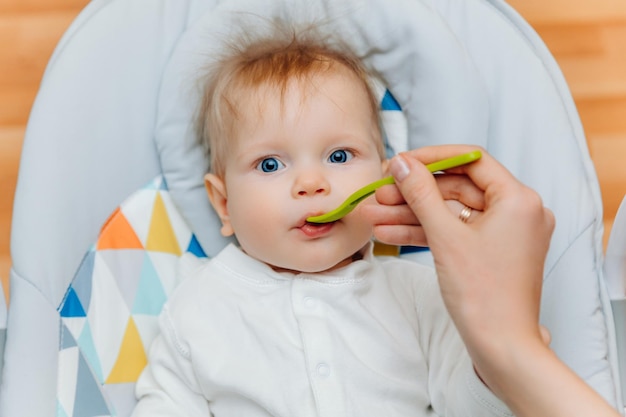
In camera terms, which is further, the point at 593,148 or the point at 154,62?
the point at 593,148

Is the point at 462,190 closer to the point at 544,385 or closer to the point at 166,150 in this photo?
the point at 544,385

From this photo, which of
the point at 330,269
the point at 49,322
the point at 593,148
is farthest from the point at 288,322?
the point at 593,148

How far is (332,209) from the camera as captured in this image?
121cm

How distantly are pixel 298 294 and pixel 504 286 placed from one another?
0.39m

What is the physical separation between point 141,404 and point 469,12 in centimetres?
80

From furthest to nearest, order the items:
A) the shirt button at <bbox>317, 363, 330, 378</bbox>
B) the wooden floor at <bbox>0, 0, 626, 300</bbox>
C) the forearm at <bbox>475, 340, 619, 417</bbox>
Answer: the wooden floor at <bbox>0, 0, 626, 300</bbox> → the shirt button at <bbox>317, 363, 330, 378</bbox> → the forearm at <bbox>475, 340, 619, 417</bbox>

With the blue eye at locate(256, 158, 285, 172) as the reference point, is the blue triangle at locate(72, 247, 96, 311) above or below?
below

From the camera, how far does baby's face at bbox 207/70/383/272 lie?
3.98 feet

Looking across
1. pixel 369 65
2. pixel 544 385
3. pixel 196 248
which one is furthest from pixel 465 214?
pixel 196 248

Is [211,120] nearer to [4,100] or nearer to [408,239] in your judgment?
[408,239]

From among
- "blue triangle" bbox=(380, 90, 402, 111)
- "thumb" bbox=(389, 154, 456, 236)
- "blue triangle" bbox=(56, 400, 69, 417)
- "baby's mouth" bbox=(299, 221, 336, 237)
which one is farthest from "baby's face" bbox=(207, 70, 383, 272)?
"blue triangle" bbox=(56, 400, 69, 417)

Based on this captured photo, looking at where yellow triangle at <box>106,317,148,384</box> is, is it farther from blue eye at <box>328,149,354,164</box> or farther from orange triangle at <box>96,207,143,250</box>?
blue eye at <box>328,149,354,164</box>

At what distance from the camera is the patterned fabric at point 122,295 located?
1257 millimetres

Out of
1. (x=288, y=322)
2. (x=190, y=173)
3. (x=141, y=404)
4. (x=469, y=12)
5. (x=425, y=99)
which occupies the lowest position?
(x=141, y=404)
